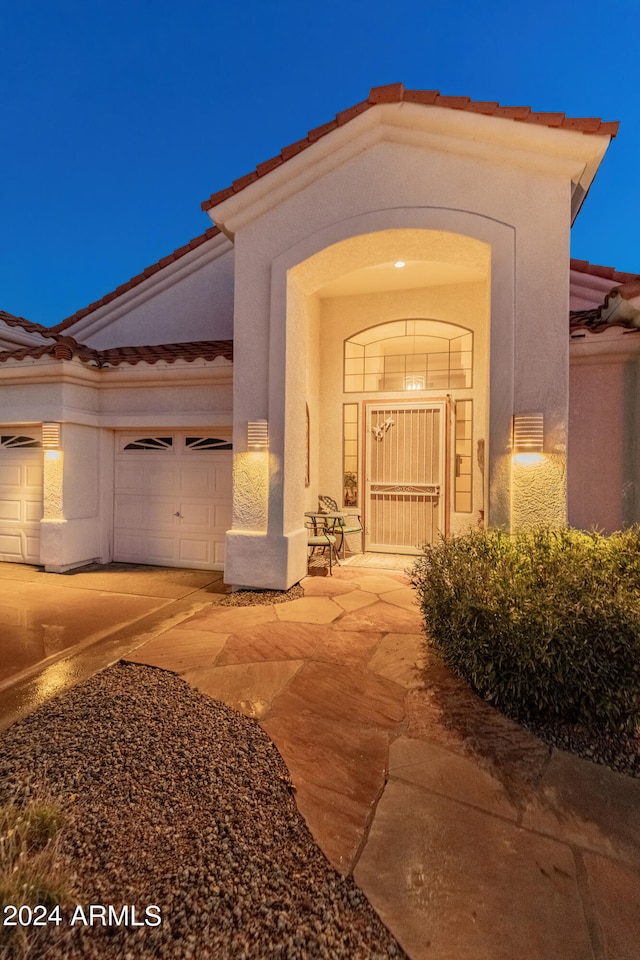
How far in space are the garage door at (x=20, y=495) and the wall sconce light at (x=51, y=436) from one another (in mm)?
660

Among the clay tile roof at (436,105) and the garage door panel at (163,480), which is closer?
the clay tile roof at (436,105)

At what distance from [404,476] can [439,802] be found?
629 centimetres

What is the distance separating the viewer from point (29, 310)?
136000 millimetres

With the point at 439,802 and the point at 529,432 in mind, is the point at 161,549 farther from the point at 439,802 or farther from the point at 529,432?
the point at 439,802

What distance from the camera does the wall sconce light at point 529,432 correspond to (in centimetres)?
534

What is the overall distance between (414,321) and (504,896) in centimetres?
829

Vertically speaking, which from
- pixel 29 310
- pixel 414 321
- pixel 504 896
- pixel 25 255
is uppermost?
pixel 25 255

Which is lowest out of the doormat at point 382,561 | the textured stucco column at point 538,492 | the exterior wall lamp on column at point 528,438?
the doormat at point 382,561

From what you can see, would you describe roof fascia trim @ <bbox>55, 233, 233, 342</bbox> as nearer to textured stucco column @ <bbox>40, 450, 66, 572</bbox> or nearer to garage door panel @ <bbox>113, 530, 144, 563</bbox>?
textured stucco column @ <bbox>40, 450, 66, 572</bbox>

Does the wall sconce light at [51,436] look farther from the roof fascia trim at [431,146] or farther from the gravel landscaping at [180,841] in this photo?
the gravel landscaping at [180,841]

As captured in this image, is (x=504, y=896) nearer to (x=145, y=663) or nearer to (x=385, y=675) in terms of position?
(x=385, y=675)

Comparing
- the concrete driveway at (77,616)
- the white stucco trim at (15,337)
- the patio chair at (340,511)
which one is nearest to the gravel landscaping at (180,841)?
the concrete driveway at (77,616)

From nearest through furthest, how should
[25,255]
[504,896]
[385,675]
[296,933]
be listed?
[296,933], [504,896], [385,675], [25,255]

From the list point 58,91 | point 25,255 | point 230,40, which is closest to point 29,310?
point 25,255
